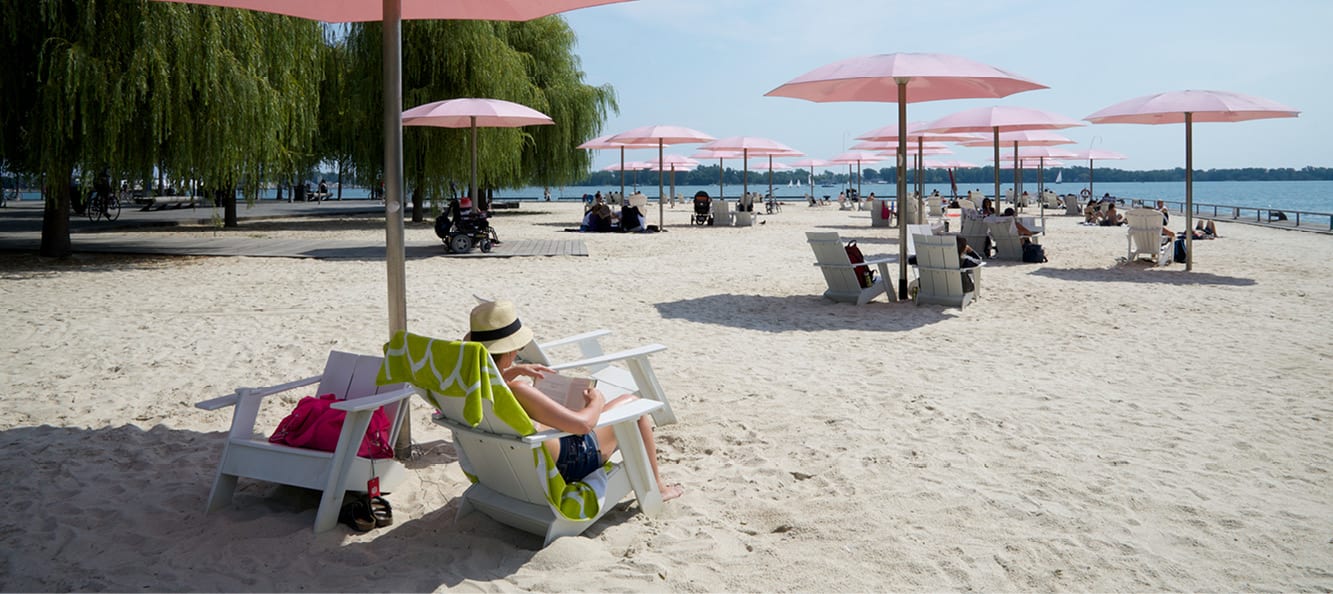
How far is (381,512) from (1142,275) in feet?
34.2

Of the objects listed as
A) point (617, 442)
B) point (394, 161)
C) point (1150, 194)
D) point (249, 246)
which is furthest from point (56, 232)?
point (1150, 194)

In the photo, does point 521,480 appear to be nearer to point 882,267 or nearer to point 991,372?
point 991,372

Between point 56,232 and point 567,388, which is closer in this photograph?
point 567,388

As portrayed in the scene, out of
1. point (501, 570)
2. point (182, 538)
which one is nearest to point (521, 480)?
point (501, 570)

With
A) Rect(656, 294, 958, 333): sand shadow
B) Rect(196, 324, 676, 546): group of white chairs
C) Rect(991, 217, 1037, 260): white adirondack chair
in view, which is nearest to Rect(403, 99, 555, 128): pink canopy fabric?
Rect(656, 294, 958, 333): sand shadow

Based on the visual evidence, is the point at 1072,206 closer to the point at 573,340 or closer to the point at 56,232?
the point at 56,232

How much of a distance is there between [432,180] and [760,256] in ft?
32.2

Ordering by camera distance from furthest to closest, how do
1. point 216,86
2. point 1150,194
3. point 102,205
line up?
point 1150,194, point 102,205, point 216,86

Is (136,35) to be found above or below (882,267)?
above

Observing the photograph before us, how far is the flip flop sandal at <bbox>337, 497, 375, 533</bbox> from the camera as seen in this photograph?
11.3ft

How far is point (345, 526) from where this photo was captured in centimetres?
349

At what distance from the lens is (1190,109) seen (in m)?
11.3

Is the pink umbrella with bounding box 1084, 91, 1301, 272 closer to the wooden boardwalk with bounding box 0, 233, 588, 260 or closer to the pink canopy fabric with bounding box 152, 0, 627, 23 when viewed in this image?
the wooden boardwalk with bounding box 0, 233, 588, 260

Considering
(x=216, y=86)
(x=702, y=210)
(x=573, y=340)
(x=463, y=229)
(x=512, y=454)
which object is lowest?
(x=512, y=454)
